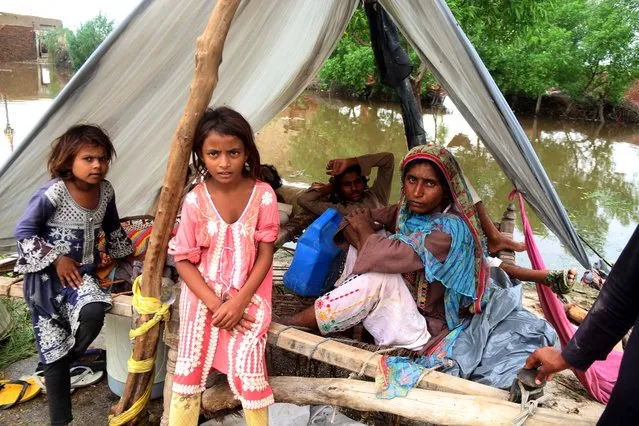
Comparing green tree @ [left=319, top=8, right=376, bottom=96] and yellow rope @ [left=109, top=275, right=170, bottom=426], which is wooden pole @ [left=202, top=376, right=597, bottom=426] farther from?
green tree @ [left=319, top=8, right=376, bottom=96]

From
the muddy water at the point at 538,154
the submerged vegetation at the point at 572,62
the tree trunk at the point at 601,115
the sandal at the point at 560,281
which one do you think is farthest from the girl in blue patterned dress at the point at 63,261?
the tree trunk at the point at 601,115

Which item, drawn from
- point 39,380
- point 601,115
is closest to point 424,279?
point 39,380

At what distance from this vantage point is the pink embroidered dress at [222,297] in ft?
6.08

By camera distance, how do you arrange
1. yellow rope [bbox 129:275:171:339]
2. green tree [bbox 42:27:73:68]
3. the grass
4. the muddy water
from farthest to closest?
1. green tree [bbox 42:27:73:68]
2. the muddy water
3. the grass
4. yellow rope [bbox 129:275:171:339]

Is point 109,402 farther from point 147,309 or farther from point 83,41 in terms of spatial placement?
point 83,41

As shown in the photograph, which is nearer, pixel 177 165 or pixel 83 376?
pixel 177 165

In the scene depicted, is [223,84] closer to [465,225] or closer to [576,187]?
[465,225]

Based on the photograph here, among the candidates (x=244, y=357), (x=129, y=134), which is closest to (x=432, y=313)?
(x=244, y=357)

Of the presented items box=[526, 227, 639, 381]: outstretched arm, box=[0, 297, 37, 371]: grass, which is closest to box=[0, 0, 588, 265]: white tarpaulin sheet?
box=[0, 297, 37, 371]: grass

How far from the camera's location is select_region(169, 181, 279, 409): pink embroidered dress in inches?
72.9

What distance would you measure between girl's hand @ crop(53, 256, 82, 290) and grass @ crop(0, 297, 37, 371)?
1.25 meters

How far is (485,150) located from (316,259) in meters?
10.4

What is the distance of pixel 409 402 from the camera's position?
1.70 metres

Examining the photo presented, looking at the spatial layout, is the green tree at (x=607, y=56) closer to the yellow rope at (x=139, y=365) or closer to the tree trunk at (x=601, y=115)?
the tree trunk at (x=601, y=115)
